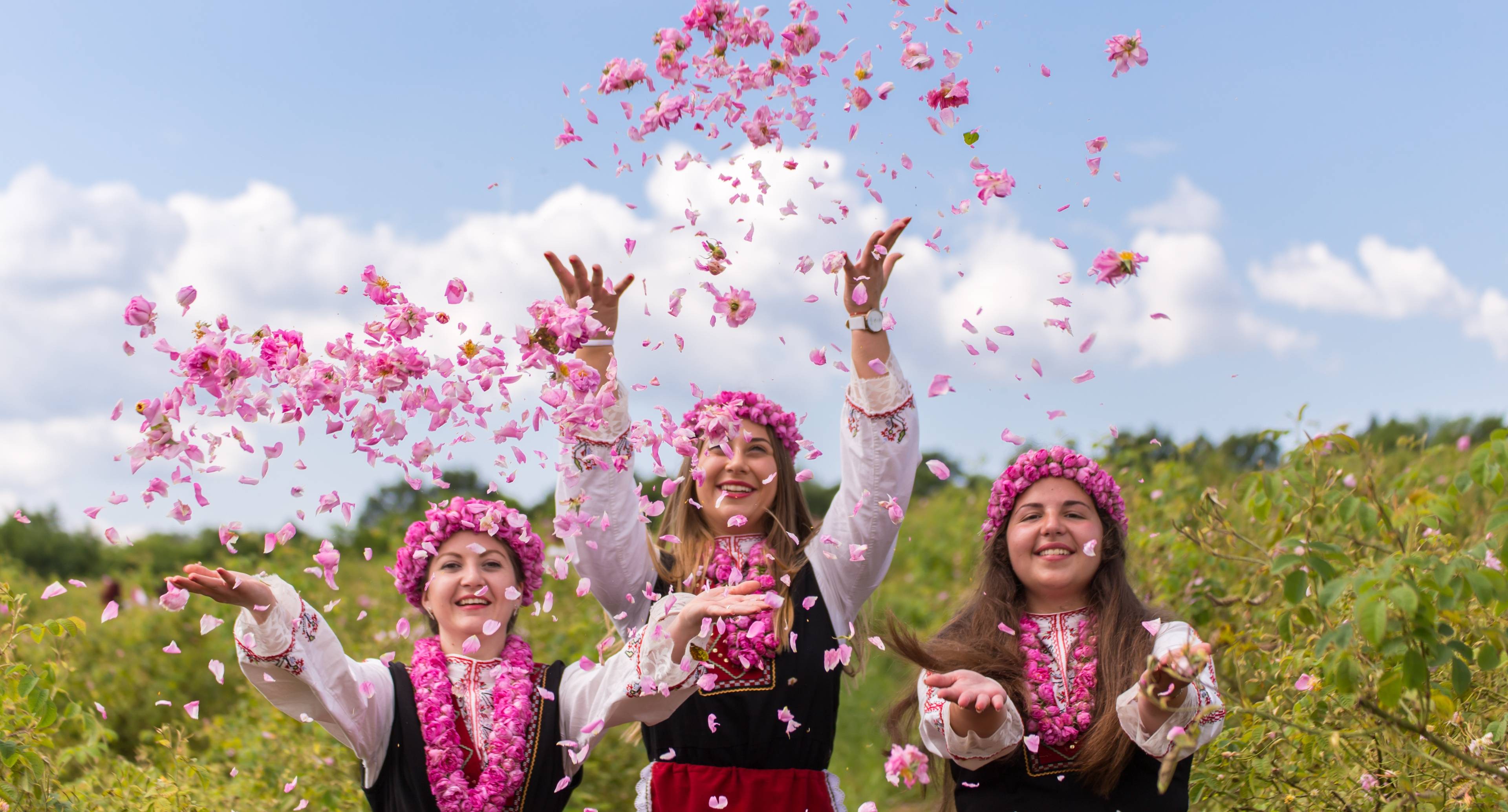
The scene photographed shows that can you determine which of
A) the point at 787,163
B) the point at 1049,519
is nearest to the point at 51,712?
the point at 787,163

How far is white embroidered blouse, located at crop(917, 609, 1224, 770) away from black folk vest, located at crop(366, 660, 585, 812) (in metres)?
0.85

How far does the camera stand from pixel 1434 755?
2.41 m

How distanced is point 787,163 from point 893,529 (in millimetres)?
954

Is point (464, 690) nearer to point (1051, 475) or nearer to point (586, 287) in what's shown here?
point (586, 287)

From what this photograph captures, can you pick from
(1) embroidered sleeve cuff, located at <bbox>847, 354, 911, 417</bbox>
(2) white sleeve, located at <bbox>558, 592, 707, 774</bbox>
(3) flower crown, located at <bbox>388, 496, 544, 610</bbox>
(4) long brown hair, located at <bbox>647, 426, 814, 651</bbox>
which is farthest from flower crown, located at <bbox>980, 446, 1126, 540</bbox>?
(3) flower crown, located at <bbox>388, 496, 544, 610</bbox>

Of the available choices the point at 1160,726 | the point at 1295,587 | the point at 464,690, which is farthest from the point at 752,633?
the point at 1295,587

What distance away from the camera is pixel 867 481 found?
9.41ft

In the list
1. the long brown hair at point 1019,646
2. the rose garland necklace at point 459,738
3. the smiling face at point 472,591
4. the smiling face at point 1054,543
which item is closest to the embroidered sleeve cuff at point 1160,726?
the long brown hair at point 1019,646

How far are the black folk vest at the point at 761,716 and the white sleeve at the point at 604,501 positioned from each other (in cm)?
34

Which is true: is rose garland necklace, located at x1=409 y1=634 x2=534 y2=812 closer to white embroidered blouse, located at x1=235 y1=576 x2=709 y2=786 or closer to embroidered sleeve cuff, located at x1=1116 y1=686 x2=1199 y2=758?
white embroidered blouse, located at x1=235 y1=576 x2=709 y2=786

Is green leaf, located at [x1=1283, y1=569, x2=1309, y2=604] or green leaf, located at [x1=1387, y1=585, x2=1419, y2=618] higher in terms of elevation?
green leaf, located at [x1=1283, y1=569, x2=1309, y2=604]

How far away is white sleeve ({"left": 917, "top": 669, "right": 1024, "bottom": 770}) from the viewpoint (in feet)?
8.06

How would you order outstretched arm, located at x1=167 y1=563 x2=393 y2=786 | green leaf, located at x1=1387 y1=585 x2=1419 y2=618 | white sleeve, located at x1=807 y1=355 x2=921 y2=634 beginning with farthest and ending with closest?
white sleeve, located at x1=807 y1=355 x2=921 y2=634 → outstretched arm, located at x1=167 y1=563 x2=393 y2=786 → green leaf, located at x1=1387 y1=585 x2=1419 y2=618

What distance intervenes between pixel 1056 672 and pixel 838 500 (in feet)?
2.17
